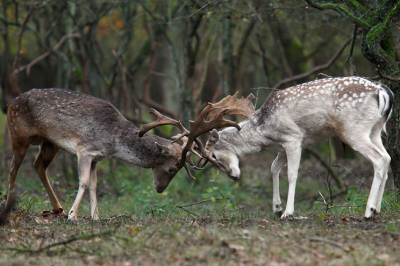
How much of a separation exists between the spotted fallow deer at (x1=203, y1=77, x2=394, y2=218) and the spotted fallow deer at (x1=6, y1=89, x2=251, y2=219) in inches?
23.0

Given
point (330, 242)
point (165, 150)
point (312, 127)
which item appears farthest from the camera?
point (165, 150)

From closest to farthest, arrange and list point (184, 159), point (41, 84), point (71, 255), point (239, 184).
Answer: point (71, 255)
point (184, 159)
point (239, 184)
point (41, 84)

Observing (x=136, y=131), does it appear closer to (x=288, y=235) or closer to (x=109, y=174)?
(x=288, y=235)

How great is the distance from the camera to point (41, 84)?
19.3 meters

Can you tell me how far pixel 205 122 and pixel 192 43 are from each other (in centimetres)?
699

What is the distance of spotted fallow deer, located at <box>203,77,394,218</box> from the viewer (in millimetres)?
7367

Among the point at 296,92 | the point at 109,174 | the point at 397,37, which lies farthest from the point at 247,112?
the point at 109,174

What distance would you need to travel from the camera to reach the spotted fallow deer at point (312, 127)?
737 centimetres

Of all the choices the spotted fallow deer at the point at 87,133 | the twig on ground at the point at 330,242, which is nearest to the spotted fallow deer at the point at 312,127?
the spotted fallow deer at the point at 87,133

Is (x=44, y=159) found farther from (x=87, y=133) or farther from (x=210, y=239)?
(x=210, y=239)

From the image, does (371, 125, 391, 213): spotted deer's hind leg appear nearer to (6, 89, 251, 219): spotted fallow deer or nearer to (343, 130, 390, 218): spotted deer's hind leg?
(343, 130, 390, 218): spotted deer's hind leg

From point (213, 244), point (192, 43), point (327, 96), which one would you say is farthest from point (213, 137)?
point (192, 43)

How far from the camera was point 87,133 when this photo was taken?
8.59 metres

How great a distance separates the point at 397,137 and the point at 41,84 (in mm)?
14497
